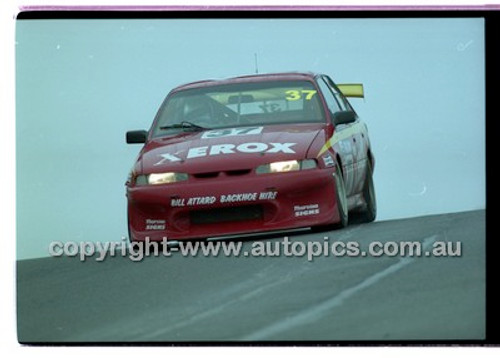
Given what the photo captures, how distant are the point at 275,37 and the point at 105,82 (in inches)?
37.6

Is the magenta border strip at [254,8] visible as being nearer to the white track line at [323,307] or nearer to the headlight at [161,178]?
the headlight at [161,178]

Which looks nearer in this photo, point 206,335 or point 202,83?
point 206,335

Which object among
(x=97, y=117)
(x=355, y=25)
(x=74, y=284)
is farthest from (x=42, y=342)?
(x=355, y=25)

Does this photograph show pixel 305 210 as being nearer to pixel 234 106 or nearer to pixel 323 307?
pixel 234 106

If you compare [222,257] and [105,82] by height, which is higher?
[105,82]

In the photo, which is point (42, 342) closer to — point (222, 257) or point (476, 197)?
point (222, 257)

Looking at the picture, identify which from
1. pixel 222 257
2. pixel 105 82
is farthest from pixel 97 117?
Result: pixel 222 257

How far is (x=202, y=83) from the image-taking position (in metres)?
13.6

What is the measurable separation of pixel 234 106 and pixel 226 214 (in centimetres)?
70

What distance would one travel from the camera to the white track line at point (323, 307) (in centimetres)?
1263

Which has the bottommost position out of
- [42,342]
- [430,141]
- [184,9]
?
[42,342]

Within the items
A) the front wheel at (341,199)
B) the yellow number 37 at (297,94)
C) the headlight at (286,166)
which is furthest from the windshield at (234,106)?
the front wheel at (341,199)

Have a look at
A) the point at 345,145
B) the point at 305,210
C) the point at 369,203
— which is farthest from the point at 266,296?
the point at 345,145

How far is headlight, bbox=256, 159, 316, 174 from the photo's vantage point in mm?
13742
